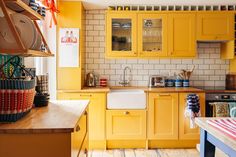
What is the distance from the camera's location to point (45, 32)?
3.95 meters

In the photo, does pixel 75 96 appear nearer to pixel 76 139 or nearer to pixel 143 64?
pixel 143 64

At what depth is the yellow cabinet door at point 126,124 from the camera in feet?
13.0

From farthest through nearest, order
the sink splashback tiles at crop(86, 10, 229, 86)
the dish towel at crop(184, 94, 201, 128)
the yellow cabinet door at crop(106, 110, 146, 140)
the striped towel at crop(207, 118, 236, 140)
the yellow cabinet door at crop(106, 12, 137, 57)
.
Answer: the sink splashback tiles at crop(86, 10, 229, 86)
the yellow cabinet door at crop(106, 12, 137, 57)
the yellow cabinet door at crop(106, 110, 146, 140)
the dish towel at crop(184, 94, 201, 128)
the striped towel at crop(207, 118, 236, 140)

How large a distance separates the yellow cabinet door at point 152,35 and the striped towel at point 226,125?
2.53 m

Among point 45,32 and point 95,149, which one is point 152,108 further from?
point 45,32

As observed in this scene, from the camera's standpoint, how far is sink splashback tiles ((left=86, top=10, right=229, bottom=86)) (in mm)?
4535

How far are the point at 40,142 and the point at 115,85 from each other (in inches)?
123

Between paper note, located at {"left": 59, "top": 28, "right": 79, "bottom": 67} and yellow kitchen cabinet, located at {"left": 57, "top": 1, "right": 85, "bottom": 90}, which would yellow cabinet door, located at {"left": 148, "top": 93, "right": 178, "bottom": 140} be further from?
paper note, located at {"left": 59, "top": 28, "right": 79, "bottom": 67}

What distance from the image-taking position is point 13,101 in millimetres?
1670

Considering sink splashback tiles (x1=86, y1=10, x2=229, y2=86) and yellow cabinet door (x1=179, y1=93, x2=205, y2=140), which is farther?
sink splashback tiles (x1=86, y1=10, x2=229, y2=86)

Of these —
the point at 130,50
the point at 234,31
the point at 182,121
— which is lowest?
the point at 182,121

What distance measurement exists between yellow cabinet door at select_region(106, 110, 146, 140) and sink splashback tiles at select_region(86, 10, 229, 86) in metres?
0.76

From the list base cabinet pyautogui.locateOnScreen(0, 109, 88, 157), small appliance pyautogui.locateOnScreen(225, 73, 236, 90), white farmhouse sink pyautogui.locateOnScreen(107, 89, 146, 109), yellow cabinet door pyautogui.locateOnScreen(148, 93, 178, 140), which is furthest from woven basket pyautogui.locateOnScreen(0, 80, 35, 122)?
small appliance pyautogui.locateOnScreen(225, 73, 236, 90)

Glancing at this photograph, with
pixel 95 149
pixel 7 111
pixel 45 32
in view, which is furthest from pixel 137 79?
pixel 7 111
